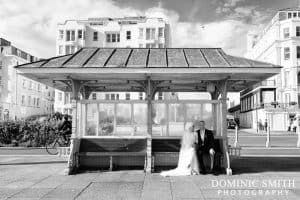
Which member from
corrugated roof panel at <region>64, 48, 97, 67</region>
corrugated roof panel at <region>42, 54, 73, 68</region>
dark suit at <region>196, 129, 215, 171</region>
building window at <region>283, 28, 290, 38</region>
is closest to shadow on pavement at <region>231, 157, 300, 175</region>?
dark suit at <region>196, 129, 215, 171</region>

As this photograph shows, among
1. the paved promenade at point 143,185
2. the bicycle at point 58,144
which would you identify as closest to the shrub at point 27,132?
the bicycle at point 58,144

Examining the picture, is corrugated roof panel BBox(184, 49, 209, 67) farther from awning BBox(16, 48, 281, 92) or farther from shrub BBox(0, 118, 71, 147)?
shrub BBox(0, 118, 71, 147)

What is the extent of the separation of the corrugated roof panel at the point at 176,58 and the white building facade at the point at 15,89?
161 feet

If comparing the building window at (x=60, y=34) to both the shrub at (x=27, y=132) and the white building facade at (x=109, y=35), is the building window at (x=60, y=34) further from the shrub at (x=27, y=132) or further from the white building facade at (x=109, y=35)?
the shrub at (x=27, y=132)

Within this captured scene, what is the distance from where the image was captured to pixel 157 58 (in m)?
10.7

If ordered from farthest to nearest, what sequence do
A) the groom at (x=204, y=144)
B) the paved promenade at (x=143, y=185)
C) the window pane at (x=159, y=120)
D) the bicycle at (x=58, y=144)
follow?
the bicycle at (x=58, y=144)
the window pane at (x=159, y=120)
the groom at (x=204, y=144)
the paved promenade at (x=143, y=185)

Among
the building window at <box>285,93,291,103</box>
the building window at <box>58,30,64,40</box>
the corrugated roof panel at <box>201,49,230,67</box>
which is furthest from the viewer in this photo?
the building window at <box>58,30,64,40</box>

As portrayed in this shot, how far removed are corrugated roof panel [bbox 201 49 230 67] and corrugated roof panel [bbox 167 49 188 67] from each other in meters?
0.76

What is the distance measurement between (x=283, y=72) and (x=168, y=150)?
45.1 m

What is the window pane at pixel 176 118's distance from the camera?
36.5 ft

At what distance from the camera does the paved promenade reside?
7.22 metres

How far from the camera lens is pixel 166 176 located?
30.9 ft

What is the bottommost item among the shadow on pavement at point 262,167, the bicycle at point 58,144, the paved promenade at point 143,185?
the paved promenade at point 143,185

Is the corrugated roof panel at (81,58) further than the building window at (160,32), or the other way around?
the building window at (160,32)
